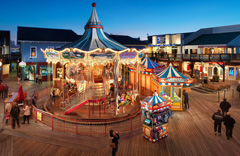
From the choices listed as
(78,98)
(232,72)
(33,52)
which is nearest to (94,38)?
(78,98)

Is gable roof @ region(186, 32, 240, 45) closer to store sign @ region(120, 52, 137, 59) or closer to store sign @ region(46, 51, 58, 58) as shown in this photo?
store sign @ region(120, 52, 137, 59)

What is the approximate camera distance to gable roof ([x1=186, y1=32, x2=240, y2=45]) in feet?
90.4

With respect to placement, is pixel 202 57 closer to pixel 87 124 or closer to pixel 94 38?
pixel 94 38

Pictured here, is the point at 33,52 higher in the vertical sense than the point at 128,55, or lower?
higher

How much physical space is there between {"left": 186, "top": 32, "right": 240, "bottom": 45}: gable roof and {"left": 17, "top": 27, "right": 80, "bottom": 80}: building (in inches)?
815

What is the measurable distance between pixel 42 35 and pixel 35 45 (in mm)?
1983

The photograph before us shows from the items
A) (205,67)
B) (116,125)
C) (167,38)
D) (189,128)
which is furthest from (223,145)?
(167,38)

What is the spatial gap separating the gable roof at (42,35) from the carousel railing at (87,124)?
58.2ft

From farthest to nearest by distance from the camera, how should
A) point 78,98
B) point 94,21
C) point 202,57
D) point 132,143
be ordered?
1. point 202,57
2. point 78,98
3. point 94,21
4. point 132,143

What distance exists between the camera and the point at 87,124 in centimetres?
1041

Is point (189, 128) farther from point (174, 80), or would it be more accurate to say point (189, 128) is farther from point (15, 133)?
point (15, 133)

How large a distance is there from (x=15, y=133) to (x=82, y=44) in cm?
628

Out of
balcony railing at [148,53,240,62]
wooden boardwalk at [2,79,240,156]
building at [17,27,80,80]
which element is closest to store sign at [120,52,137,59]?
wooden boardwalk at [2,79,240,156]

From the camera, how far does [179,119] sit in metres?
11.3
